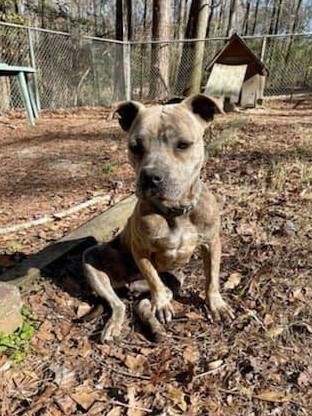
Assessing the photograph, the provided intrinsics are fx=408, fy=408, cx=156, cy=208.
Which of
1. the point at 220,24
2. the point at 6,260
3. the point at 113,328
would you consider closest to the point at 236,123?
the point at 6,260

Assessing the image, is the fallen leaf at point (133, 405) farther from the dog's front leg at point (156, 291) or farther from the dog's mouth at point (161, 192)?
the dog's mouth at point (161, 192)

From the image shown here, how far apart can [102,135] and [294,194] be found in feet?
13.6

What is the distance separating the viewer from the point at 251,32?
30750 millimetres

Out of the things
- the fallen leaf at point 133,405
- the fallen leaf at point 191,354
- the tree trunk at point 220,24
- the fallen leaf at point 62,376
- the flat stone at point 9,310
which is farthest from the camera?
the tree trunk at point 220,24

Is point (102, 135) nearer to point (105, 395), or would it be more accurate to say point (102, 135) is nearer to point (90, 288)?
point (90, 288)

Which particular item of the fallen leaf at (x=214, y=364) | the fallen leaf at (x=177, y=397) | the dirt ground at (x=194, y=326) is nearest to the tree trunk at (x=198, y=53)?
the dirt ground at (x=194, y=326)

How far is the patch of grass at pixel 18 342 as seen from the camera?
7.48ft

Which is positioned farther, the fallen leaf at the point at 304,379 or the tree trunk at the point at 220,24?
the tree trunk at the point at 220,24

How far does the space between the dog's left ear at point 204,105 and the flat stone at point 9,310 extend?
156 centimetres

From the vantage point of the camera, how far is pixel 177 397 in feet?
→ 6.54

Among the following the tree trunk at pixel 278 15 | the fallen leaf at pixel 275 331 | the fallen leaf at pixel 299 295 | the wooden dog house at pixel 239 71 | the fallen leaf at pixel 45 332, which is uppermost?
the tree trunk at pixel 278 15

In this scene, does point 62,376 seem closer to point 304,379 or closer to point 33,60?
point 304,379

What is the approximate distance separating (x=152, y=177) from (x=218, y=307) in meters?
0.98

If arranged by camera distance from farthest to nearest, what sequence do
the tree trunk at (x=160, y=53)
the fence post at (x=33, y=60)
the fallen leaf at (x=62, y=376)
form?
1. the tree trunk at (x=160, y=53)
2. the fence post at (x=33, y=60)
3. the fallen leaf at (x=62, y=376)
